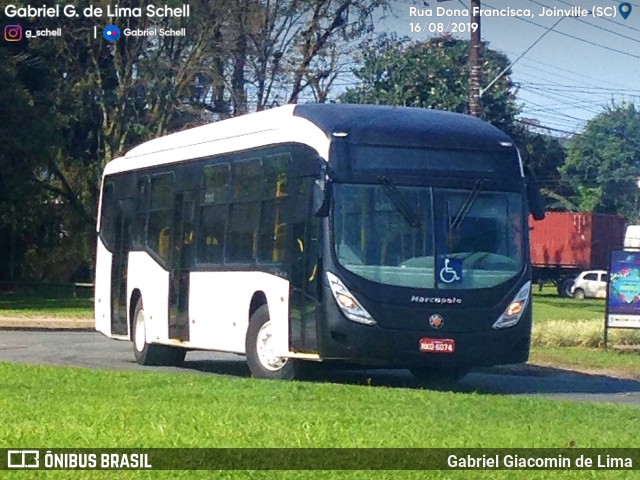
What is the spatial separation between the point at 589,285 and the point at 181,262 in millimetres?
42173

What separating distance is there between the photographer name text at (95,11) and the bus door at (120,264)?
1661 cm

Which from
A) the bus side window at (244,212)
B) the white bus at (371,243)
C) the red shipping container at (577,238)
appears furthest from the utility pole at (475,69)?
the red shipping container at (577,238)

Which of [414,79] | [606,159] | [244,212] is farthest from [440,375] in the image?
[606,159]

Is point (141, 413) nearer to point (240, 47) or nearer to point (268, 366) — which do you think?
point (268, 366)

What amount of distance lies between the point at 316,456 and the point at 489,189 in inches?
316

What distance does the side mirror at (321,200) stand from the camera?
15.2m

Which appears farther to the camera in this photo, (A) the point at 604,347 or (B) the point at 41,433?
(A) the point at 604,347

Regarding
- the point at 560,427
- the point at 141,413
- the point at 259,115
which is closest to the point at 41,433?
the point at 141,413

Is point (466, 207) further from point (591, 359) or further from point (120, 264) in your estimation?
point (591, 359)

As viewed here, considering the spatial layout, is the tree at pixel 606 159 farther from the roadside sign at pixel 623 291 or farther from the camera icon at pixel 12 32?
the roadside sign at pixel 623 291

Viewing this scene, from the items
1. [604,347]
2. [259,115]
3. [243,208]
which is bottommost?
[604,347]

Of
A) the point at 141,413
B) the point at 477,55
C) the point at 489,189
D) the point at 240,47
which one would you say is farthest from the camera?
the point at 240,47

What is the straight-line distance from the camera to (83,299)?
42312mm
